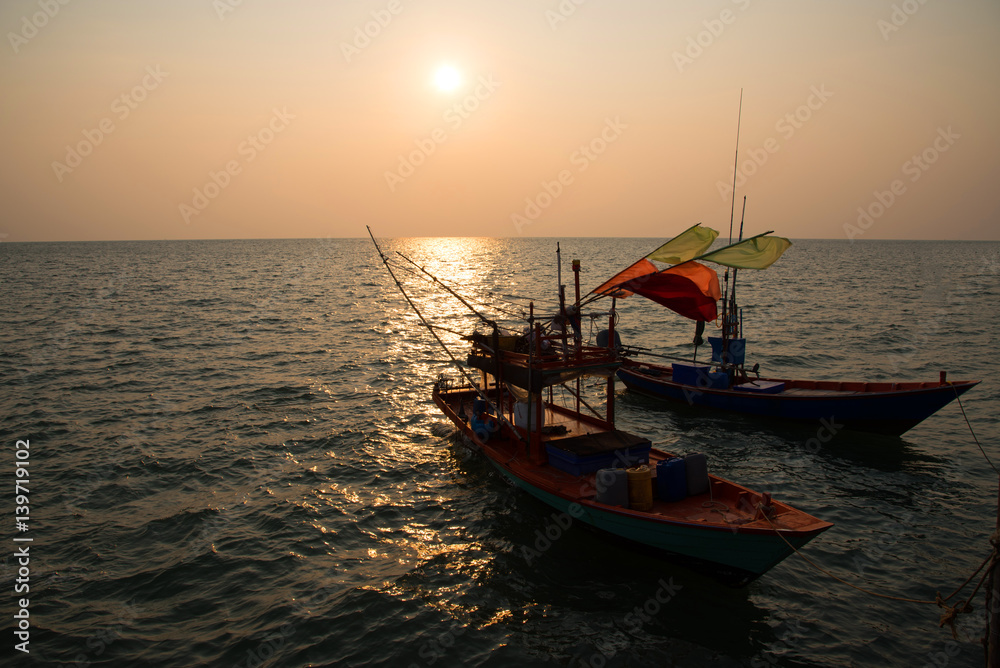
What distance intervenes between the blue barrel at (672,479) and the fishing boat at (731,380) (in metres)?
4.97

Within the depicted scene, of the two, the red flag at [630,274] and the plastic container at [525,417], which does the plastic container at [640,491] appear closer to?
the plastic container at [525,417]

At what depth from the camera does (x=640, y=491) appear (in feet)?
41.5

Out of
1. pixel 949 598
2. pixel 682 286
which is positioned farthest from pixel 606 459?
pixel 949 598

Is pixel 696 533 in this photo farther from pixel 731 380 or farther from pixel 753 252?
pixel 731 380

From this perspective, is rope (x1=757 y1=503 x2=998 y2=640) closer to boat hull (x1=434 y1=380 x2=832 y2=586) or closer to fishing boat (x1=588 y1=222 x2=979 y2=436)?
boat hull (x1=434 y1=380 x2=832 y2=586)

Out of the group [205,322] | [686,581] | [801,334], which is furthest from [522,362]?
[205,322]

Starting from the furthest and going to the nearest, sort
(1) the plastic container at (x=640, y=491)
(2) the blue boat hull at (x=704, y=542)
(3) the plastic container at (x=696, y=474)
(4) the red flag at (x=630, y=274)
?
(4) the red flag at (x=630, y=274) → (3) the plastic container at (x=696, y=474) → (1) the plastic container at (x=640, y=491) → (2) the blue boat hull at (x=704, y=542)

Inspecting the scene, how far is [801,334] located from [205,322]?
48222mm

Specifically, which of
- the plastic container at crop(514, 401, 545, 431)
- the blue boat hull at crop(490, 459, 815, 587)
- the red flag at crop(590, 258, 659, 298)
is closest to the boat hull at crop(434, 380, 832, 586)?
the blue boat hull at crop(490, 459, 815, 587)

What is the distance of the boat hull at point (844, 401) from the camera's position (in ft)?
67.6

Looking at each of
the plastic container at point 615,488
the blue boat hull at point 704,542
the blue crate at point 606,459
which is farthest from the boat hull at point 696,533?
the blue crate at point 606,459

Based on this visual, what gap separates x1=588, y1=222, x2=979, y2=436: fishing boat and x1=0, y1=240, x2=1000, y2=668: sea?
0.81m

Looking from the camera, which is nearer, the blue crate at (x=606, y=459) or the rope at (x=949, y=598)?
→ the rope at (x=949, y=598)

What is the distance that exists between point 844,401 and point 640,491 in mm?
13860
